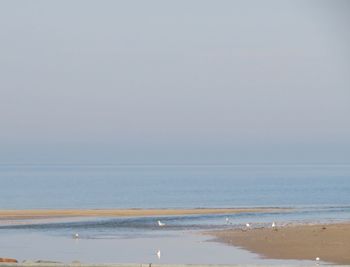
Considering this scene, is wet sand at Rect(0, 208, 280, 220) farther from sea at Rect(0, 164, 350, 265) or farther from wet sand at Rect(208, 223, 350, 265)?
wet sand at Rect(208, 223, 350, 265)

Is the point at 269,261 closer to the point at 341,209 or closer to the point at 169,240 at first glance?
the point at 169,240

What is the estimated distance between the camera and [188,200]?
214 ft

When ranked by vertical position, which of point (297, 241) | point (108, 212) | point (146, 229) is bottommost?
point (297, 241)

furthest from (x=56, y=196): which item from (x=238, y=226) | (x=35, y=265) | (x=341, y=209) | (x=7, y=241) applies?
(x=35, y=265)

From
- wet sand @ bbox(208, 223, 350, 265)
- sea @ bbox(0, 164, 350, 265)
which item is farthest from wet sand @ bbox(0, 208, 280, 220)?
wet sand @ bbox(208, 223, 350, 265)

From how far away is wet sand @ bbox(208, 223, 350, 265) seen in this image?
2776 centimetres

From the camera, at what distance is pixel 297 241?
31.2m

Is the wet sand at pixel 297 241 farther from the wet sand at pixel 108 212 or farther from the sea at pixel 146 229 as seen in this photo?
the wet sand at pixel 108 212

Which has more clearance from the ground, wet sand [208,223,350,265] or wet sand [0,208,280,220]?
wet sand [0,208,280,220]

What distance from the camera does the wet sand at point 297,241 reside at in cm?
2776

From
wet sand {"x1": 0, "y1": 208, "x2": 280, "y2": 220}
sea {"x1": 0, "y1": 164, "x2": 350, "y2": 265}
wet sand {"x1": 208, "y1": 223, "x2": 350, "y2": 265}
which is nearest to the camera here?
sea {"x1": 0, "y1": 164, "x2": 350, "y2": 265}

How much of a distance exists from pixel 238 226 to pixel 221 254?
11.4 m

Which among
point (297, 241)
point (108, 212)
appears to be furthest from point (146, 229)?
point (108, 212)

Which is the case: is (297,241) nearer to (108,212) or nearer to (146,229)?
(146,229)
